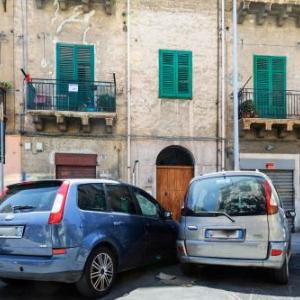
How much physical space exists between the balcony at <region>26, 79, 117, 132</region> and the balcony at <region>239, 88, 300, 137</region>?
14.2 feet

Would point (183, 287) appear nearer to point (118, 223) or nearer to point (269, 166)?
point (118, 223)

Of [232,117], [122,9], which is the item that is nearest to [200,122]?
[232,117]

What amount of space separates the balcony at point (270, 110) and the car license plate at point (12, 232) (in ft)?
36.6

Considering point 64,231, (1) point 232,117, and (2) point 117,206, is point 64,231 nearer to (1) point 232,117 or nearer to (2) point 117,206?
(2) point 117,206

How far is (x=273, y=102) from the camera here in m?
17.9

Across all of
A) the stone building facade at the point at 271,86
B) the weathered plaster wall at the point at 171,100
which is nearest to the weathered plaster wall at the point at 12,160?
the weathered plaster wall at the point at 171,100

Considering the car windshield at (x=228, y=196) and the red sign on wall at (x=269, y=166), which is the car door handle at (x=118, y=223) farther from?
the red sign on wall at (x=269, y=166)

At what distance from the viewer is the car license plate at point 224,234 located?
25.9ft

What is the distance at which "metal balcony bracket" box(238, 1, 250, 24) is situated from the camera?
17641mm

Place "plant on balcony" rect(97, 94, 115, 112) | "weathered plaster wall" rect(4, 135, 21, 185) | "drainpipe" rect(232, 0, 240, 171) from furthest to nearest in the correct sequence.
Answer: "plant on balcony" rect(97, 94, 115, 112)
"weathered plaster wall" rect(4, 135, 21, 185)
"drainpipe" rect(232, 0, 240, 171)

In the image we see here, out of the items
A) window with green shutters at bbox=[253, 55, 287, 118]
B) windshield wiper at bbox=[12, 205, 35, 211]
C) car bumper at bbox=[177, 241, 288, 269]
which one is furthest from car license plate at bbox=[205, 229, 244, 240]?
window with green shutters at bbox=[253, 55, 287, 118]

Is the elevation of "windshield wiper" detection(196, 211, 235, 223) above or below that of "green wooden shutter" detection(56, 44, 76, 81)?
below

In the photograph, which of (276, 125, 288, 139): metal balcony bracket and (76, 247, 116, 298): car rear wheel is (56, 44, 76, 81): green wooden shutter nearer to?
(276, 125, 288, 139): metal balcony bracket

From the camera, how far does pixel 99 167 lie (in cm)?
1683
